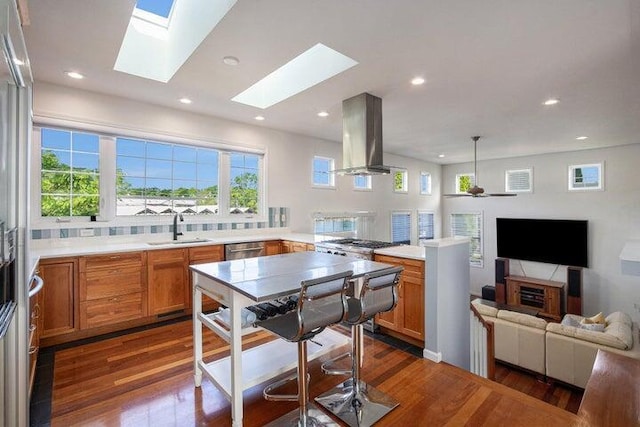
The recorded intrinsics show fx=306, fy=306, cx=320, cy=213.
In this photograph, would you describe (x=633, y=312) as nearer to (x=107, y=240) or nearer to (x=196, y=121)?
(x=196, y=121)

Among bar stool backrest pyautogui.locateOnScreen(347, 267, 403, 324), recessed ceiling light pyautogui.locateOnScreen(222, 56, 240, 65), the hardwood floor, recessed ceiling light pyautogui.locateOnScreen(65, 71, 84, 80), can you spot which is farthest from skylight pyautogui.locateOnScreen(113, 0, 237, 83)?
the hardwood floor

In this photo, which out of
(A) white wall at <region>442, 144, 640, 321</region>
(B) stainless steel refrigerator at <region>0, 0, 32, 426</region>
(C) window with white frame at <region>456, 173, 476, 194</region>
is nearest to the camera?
(B) stainless steel refrigerator at <region>0, 0, 32, 426</region>

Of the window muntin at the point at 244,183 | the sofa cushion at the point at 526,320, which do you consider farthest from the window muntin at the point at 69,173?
the sofa cushion at the point at 526,320

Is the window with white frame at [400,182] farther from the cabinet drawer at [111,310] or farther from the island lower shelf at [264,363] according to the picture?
the cabinet drawer at [111,310]

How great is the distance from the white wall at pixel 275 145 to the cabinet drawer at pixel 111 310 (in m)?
1.99

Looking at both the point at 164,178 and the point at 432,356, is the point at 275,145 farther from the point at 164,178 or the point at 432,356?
the point at 432,356

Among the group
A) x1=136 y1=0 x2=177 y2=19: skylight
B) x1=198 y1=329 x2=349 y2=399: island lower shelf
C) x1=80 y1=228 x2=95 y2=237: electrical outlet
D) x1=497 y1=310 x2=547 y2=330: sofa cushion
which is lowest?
x1=497 y1=310 x2=547 y2=330: sofa cushion

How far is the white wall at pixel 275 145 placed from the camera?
11.2 ft

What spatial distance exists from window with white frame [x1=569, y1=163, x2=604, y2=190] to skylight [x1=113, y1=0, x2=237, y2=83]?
770 centimetres

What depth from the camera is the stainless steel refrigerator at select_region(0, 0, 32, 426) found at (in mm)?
1374

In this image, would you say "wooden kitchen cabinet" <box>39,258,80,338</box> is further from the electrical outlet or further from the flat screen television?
the flat screen television

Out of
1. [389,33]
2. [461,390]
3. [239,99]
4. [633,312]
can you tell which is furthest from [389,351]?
[633,312]

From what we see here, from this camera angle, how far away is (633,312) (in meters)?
5.75

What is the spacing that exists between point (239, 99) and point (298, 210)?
2.21 meters
